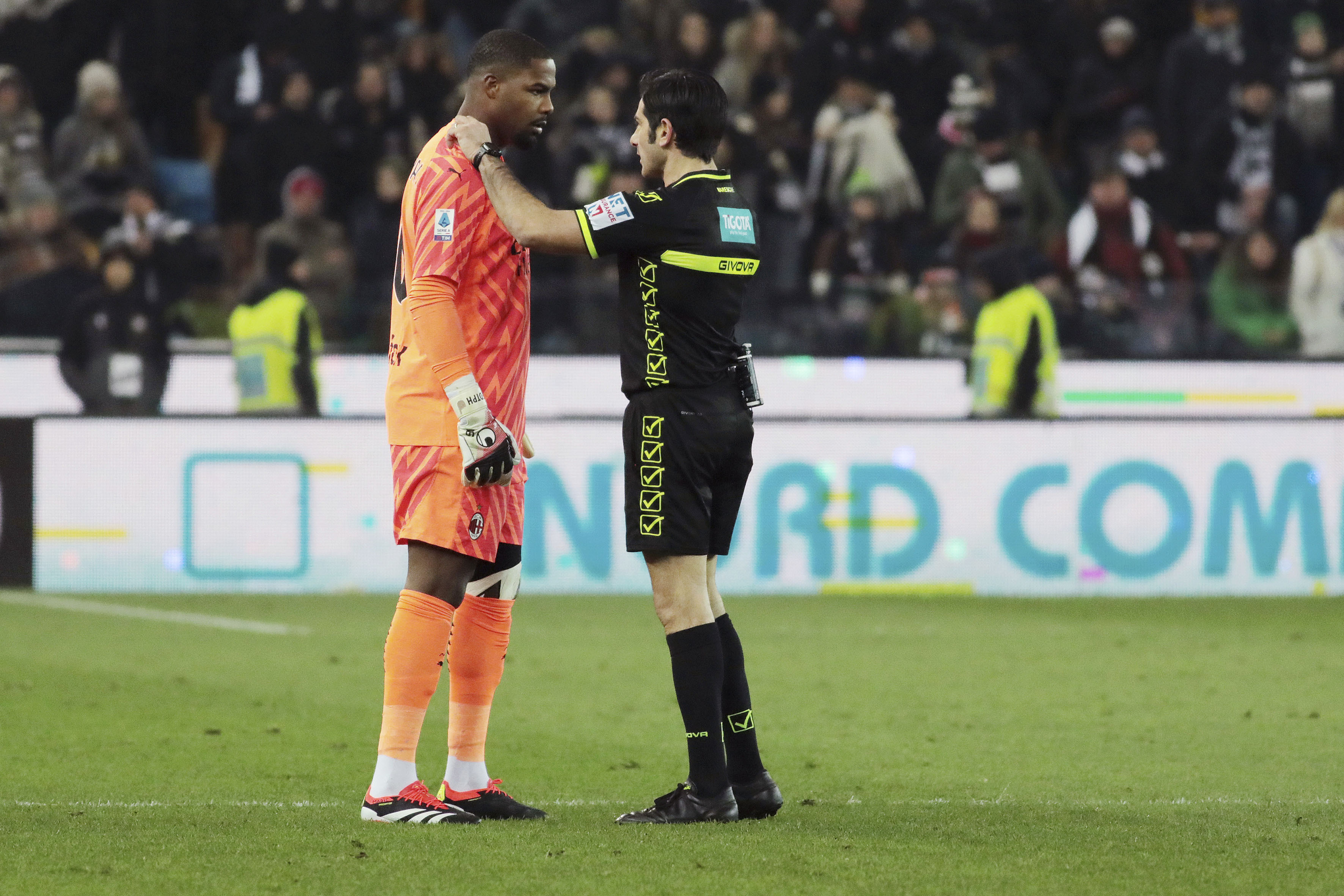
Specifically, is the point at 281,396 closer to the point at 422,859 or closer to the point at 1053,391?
the point at 1053,391

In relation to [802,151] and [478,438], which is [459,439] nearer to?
[478,438]

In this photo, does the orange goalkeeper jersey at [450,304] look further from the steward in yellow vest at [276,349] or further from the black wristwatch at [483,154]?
the steward in yellow vest at [276,349]

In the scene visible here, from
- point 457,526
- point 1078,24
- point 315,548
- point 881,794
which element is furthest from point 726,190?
point 1078,24

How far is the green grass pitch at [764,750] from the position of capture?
13.3ft

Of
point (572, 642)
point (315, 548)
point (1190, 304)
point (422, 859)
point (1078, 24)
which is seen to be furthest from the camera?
point (1078, 24)

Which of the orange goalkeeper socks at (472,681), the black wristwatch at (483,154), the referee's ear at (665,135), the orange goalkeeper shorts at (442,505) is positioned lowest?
the orange goalkeeper socks at (472,681)

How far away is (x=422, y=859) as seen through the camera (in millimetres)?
4094

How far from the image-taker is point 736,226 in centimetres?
470

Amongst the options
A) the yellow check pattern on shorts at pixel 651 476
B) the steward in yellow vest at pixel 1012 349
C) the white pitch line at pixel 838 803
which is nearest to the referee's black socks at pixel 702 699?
the yellow check pattern on shorts at pixel 651 476

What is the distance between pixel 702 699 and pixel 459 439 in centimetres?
86

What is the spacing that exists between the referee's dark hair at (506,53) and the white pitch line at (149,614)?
5215mm

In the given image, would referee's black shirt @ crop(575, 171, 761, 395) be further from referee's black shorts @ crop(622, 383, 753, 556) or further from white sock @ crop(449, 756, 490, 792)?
white sock @ crop(449, 756, 490, 792)

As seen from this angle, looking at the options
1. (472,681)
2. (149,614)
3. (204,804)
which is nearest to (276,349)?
(149,614)

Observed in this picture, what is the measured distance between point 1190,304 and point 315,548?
20.0 ft
